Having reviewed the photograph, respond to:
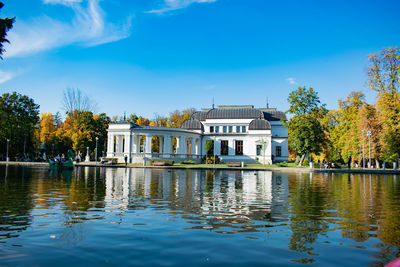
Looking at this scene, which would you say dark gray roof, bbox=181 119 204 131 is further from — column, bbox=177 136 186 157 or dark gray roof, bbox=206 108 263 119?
column, bbox=177 136 186 157

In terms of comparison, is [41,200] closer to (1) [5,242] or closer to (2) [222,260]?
(1) [5,242]

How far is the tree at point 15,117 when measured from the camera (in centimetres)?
6600

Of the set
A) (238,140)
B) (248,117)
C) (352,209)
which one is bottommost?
(352,209)

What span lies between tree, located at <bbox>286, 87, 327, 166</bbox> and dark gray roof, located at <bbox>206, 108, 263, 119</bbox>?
22096 mm

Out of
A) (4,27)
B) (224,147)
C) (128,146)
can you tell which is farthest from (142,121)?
(4,27)

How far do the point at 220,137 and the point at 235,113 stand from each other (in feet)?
25.1

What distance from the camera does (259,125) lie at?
6956 centimetres

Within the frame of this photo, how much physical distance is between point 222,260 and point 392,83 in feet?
163

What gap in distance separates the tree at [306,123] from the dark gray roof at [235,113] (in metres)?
22.1

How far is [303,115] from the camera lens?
5047 cm

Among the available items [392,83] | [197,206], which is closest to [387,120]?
[392,83]

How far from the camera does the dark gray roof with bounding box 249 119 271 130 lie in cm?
6912

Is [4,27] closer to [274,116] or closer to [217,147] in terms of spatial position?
[217,147]

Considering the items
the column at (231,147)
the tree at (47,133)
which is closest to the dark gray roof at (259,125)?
the column at (231,147)
